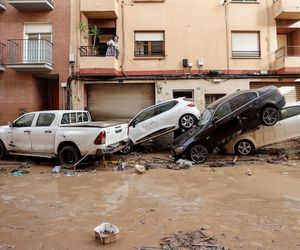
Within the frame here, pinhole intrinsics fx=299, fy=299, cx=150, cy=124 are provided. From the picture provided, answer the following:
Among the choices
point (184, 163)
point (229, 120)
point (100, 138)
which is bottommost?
point (184, 163)

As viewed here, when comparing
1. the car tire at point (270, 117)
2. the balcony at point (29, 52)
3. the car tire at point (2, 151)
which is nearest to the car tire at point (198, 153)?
the car tire at point (270, 117)

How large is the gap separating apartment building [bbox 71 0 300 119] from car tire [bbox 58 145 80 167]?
18.6 feet

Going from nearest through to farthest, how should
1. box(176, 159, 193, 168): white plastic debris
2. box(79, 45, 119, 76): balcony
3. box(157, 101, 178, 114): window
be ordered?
1. box(176, 159, 193, 168): white plastic debris
2. box(157, 101, 178, 114): window
3. box(79, 45, 119, 76): balcony

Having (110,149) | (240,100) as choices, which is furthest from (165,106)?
(110,149)

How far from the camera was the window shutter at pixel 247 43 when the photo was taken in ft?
50.5

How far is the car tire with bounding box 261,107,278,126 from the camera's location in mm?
10102

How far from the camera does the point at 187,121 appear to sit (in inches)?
459

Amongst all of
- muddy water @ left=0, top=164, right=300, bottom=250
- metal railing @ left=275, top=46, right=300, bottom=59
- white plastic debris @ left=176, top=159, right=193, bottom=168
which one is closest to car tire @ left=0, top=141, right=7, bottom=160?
muddy water @ left=0, top=164, right=300, bottom=250

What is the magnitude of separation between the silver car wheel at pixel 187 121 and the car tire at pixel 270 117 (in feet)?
8.86

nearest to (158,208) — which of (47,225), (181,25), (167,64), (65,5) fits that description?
(47,225)

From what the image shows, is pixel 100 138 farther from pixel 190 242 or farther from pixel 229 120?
pixel 190 242

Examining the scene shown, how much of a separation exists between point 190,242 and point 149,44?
12.7 meters

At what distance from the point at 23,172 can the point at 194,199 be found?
18.6ft

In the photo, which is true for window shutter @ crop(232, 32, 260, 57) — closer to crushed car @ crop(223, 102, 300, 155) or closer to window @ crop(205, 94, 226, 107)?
window @ crop(205, 94, 226, 107)
